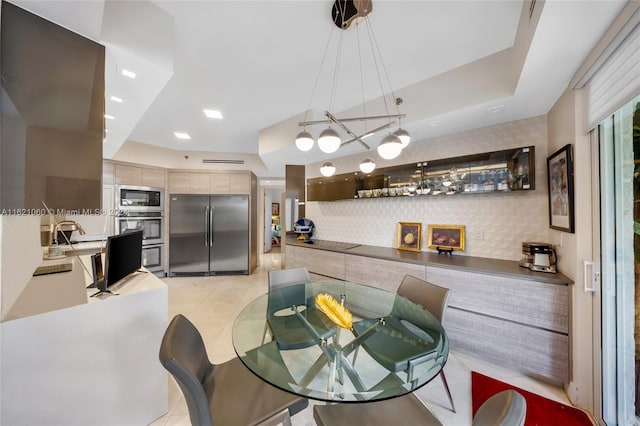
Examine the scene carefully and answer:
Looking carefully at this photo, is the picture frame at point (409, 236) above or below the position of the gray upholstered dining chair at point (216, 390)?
above

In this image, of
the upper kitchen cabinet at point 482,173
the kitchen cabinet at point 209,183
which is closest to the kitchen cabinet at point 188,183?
the kitchen cabinet at point 209,183

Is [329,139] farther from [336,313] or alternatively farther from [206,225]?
[206,225]

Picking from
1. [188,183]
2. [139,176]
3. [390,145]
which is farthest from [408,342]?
[139,176]

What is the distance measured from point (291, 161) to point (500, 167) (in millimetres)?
3252

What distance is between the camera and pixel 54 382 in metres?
1.20

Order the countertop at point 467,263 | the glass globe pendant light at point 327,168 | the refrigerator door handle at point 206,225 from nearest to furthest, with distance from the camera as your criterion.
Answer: the countertop at point 467,263 → the glass globe pendant light at point 327,168 → the refrigerator door handle at point 206,225

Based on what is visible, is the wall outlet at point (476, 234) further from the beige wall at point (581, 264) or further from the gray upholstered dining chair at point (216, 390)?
the gray upholstered dining chair at point (216, 390)

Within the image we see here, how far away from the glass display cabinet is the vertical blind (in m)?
0.84

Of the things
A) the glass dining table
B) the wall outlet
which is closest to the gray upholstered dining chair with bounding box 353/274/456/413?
the glass dining table

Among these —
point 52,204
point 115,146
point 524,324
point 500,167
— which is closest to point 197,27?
point 52,204

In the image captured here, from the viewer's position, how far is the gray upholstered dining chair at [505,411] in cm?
66

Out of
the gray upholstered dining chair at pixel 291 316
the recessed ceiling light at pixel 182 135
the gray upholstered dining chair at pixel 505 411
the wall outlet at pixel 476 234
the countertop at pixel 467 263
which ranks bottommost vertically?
the gray upholstered dining chair at pixel 291 316

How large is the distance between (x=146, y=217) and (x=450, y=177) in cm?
568

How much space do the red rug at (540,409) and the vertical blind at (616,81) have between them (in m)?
2.08
